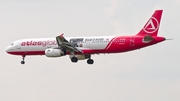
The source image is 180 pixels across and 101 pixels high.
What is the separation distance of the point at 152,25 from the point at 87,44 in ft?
32.8

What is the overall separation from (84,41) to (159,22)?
454 inches

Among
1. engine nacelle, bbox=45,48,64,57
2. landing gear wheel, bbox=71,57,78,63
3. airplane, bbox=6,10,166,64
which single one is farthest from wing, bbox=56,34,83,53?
landing gear wheel, bbox=71,57,78,63

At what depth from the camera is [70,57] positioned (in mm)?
121125

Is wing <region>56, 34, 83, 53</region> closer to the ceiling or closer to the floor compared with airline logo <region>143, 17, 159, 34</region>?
closer to the floor

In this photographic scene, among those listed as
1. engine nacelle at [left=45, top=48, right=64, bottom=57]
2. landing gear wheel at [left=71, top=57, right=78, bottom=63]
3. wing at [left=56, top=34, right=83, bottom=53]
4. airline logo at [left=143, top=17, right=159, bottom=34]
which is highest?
airline logo at [left=143, top=17, right=159, bottom=34]

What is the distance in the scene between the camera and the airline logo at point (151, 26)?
11388 cm

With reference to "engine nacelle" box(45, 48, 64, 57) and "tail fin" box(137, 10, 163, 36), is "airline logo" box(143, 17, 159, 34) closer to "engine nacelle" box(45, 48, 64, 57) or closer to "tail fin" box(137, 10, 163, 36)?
"tail fin" box(137, 10, 163, 36)

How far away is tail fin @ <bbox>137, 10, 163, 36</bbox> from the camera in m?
114

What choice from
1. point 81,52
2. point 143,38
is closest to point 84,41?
point 81,52

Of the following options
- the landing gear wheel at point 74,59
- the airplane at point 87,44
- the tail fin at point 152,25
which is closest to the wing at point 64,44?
the airplane at point 87,44

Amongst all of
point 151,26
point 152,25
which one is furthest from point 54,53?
point 152,25

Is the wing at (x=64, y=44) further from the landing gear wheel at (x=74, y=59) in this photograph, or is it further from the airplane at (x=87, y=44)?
the landing gear wheel at (x=74, y=59)

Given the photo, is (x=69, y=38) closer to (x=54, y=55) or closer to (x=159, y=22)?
(x=54, y=55)

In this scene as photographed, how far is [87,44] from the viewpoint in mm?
116375
